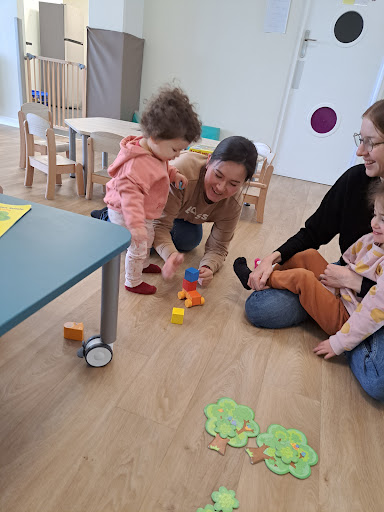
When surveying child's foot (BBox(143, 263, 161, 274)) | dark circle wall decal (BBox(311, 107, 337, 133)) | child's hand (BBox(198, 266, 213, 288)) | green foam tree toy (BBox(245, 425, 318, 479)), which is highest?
dark circle wall decal (BBox(311, 107, 337, 133))

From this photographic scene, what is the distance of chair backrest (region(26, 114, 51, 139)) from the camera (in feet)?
7.36

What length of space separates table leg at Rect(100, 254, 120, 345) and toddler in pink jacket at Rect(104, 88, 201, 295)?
0.67ft

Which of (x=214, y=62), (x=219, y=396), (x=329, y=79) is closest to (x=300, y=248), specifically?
(x=219, y=396)

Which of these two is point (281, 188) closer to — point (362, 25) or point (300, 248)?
point (362, 25)

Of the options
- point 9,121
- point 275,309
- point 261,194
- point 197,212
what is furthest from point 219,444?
point 9,121

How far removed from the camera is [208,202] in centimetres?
154

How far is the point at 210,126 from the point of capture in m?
4.07

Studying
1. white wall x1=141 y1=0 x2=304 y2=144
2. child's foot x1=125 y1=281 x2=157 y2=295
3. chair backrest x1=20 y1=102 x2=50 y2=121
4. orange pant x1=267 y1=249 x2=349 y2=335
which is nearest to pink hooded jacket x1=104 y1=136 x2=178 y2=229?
child's foot x1=125 y1=281 x2=157 y2=295

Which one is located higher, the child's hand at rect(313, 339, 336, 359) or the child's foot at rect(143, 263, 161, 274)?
the child's hand at rect(313, 339, 336, 359)

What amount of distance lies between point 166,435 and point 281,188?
299cm

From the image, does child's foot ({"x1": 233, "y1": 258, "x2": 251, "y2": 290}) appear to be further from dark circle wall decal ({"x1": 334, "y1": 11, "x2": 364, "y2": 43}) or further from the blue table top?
dark circle wall decal ({"x1": 334, "y1": 11, "x2": 364, "y2": 43})

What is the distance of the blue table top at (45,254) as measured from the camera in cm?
56

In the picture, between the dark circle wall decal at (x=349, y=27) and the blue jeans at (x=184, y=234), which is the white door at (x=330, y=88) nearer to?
the dark circle wall decal at (x=349, y=27)

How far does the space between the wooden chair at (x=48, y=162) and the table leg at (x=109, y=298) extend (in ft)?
5.24
